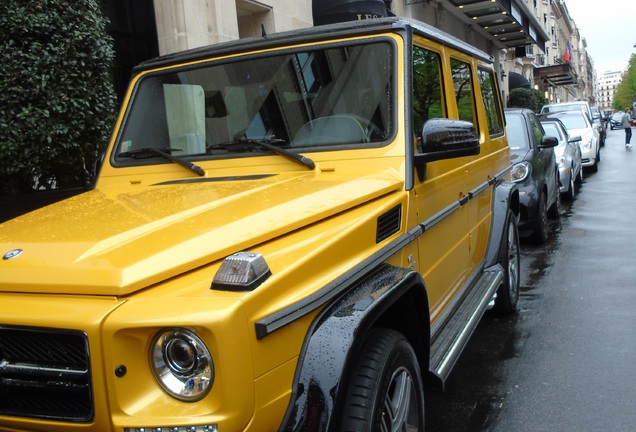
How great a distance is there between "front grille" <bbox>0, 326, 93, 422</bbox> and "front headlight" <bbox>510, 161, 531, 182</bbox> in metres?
6.72

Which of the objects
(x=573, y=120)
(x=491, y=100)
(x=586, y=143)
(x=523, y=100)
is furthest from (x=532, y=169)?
(x=523, y=100)

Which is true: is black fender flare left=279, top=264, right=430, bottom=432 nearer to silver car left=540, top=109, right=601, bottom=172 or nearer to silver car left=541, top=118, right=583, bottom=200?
silver car left=541, top=118, right=583, bottom=200

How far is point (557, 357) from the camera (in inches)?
165

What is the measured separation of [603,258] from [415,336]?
515 cm

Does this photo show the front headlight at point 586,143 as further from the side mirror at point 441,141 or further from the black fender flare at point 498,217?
the side mirror at point 441,141

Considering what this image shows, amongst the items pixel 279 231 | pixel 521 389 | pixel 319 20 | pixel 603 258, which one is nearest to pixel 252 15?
pixel 319 20

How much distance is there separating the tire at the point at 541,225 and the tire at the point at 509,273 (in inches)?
102

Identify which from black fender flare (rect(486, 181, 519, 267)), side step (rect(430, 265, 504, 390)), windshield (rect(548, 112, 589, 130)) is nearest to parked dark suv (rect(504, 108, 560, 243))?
black fender flare (rect(486, 181, 519, 267))

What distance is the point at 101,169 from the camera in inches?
135

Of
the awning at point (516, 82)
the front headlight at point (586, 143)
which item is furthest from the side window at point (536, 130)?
the awning at point (516, 82)

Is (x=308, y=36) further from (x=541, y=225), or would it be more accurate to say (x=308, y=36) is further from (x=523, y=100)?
(x=523, y=100)

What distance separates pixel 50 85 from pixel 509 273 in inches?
167

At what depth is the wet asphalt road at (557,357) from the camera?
11.0 ft

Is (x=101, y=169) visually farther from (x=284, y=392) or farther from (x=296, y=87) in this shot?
(x=284, y=392)
